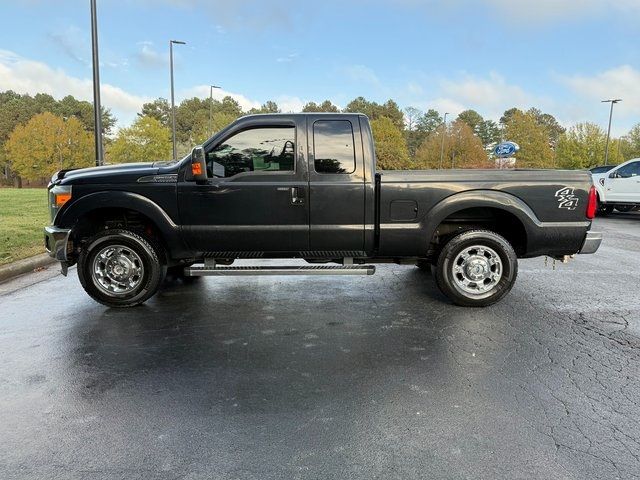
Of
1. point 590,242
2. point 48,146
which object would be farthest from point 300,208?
point 48,146

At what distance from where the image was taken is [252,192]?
503 cm

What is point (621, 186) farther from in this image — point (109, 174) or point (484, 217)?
point (109, 174)

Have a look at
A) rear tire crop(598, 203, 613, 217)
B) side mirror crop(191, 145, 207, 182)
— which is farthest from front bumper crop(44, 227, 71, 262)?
rear tire crop(598, 203, 613, 217)

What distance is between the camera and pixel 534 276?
6.96m

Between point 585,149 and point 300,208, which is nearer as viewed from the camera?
point 300,208

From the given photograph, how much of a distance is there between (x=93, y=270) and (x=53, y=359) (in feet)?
4.96

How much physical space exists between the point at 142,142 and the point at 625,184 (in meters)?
36.6

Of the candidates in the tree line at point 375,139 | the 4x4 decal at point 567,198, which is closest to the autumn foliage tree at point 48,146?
the tree line at point 375,139

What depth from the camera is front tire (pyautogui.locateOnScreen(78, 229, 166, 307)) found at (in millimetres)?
5145

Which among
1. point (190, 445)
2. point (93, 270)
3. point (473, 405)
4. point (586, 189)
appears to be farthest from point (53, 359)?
point (586, 189)

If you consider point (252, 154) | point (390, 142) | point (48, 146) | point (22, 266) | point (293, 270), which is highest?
point (390, 142)

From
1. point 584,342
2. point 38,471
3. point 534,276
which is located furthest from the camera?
point 534,276

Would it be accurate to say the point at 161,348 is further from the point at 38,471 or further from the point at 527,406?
the point at 527,406

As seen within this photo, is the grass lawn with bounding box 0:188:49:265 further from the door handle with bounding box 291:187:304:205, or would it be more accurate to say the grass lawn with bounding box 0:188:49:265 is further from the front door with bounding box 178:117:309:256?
the door handle with bounding box 291:187:304:205
